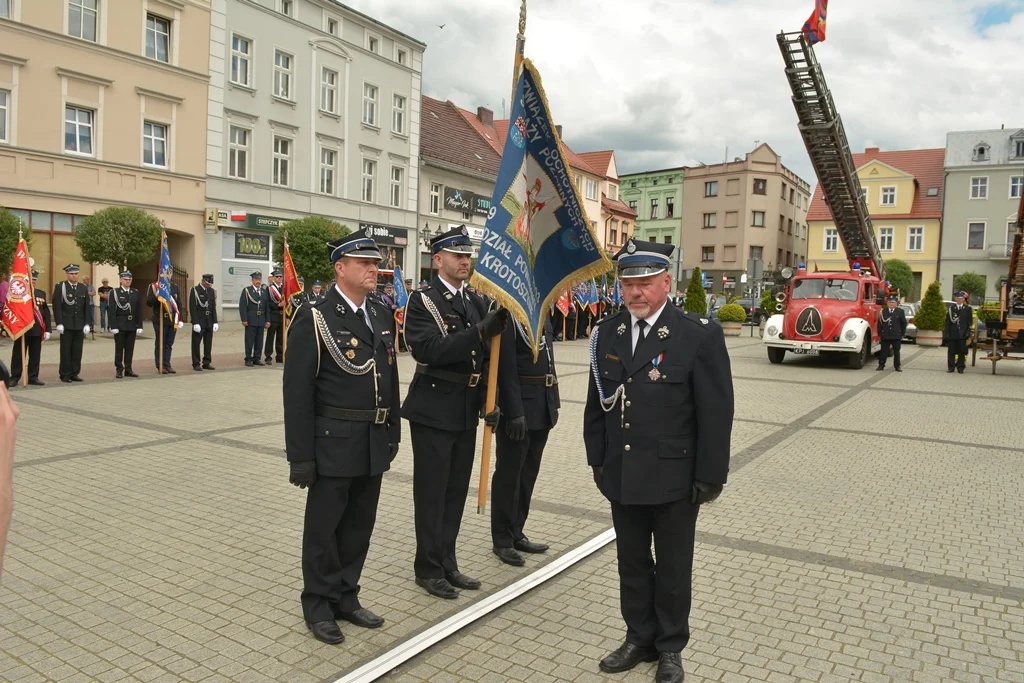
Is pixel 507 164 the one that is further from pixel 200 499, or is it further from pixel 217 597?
pixel 200 499

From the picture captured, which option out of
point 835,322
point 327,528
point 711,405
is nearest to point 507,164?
point 711,405

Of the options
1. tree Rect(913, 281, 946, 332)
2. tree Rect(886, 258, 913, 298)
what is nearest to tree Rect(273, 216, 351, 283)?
tree Rect(913, 281, 946, 332)

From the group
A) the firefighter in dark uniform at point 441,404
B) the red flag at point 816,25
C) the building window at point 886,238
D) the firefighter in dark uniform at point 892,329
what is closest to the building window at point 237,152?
the red flag at point 816,25

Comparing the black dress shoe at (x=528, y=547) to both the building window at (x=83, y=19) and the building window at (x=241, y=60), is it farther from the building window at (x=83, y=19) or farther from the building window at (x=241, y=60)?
the building window at (x=241, y=60)

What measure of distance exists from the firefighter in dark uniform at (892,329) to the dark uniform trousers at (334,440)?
16.6 metres

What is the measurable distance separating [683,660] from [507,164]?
2823 mm

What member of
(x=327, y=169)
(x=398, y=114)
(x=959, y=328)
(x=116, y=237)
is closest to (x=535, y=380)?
(x=959, y=328)

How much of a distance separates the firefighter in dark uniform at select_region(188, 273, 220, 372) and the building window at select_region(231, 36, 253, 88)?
50.4 feet

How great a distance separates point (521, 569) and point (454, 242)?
2.09 metres

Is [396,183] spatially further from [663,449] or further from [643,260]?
[663,449]

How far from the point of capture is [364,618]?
4.08 m

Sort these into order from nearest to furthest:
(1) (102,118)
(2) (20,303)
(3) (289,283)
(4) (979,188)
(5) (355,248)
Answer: (5) (355,248) → (2) (20,303) → (3) (289,283) → (1) (102,118) → (4) (979,188)

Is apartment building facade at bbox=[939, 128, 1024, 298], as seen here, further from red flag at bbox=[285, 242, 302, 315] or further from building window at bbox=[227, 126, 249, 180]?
red flag at bbox=[285, 242, 302, 315]

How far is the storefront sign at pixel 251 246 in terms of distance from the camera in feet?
94.5
